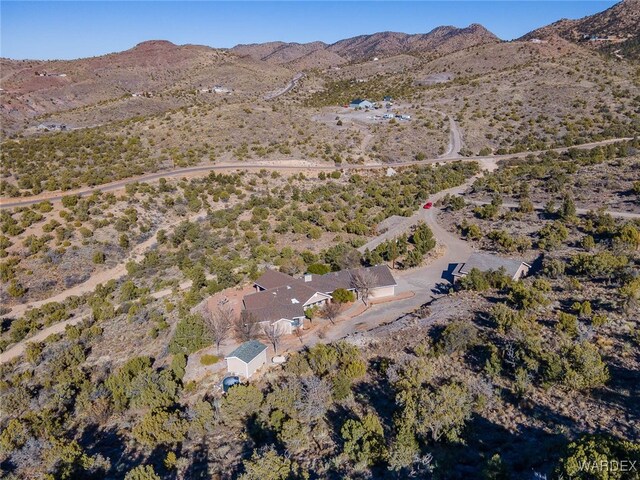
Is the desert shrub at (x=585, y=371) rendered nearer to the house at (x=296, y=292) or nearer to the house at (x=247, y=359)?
the house at (x=296, y=292)

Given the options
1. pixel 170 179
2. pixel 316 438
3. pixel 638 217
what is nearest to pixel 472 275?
pixel 316 438

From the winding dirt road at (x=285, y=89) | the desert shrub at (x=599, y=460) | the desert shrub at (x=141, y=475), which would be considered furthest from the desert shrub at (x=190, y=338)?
the winding dirt road at (x=285, y=89)

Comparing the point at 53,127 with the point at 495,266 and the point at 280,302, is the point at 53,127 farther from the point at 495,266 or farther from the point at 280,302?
the point at 495,266

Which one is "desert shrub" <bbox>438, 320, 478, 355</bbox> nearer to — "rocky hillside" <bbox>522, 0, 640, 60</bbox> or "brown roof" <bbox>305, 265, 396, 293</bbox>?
"brown roof" <bbox>305, 265, 396, 293</bbox>

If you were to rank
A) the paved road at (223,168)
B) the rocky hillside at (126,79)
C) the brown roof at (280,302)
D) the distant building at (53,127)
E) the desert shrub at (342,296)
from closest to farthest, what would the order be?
the brown roof at (280,302) < the desert shrub at (342,296) < the paved road at (223,168) < the distant building at (53,127) < the rocky hillside at (126,79)

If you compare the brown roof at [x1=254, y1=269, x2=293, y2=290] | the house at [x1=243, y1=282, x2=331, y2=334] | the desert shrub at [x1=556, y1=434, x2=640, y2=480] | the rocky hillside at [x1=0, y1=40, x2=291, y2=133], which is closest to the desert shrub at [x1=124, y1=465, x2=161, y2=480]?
the house at [x1=243, y1=282, x2=331, y2=334]

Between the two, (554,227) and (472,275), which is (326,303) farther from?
(554,227)
